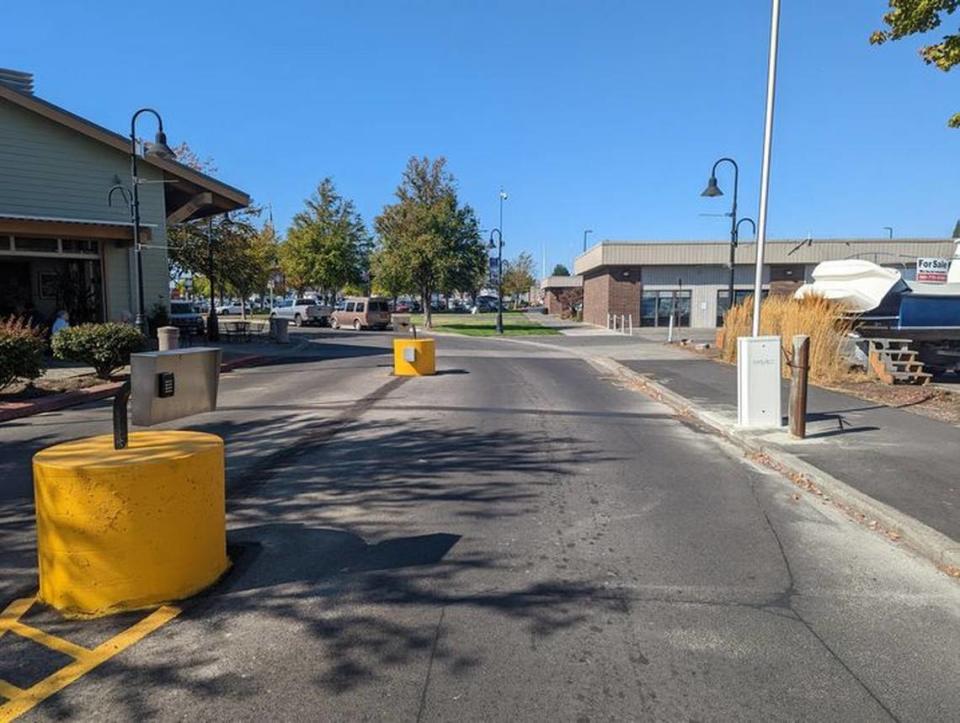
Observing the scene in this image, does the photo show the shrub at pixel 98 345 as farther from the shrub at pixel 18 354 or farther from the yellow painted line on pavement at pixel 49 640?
the yellow painted line on pavement at pixel 49 640

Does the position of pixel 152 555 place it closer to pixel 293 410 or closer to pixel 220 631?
pixel 220 631

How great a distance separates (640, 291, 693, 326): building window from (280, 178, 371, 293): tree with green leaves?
23974mm

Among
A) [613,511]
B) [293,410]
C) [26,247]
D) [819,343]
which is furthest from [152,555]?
[26,247]

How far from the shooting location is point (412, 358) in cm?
1644

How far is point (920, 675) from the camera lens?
348 centimetres

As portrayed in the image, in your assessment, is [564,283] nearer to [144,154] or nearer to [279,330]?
[279,330]

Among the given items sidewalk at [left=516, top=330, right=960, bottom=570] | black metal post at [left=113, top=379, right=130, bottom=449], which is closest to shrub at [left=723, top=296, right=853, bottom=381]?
sidewalk at [left=516, top=330, right=960, bottom=570]

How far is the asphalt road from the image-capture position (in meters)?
3.21

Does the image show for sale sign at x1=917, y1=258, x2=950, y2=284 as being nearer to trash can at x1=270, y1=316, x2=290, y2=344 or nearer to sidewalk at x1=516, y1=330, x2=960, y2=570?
sidewalk at x1=516, y1=330, x2=960, y2=570

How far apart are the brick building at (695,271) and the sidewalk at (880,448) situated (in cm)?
2712

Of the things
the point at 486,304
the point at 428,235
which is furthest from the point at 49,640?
the point at 486,304

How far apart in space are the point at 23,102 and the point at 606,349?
19045 millimetres

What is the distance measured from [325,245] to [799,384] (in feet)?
159

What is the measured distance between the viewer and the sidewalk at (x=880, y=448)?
6328 millimetres
